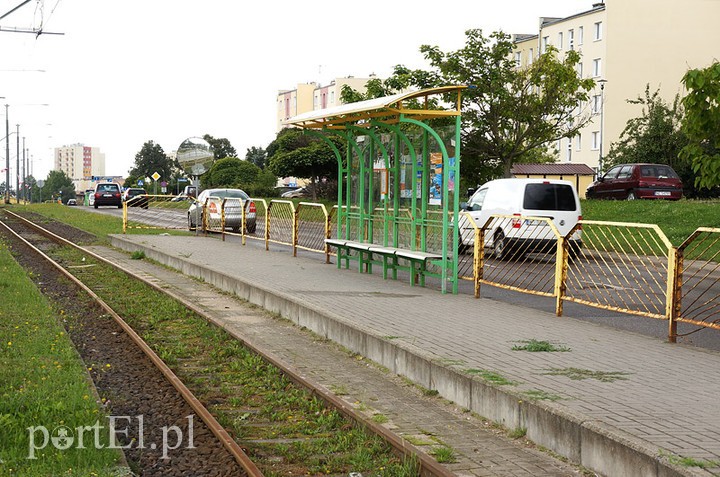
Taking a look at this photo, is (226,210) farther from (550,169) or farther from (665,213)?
(550,169)

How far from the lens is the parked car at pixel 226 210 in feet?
90.9

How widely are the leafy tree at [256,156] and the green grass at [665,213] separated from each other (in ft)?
324

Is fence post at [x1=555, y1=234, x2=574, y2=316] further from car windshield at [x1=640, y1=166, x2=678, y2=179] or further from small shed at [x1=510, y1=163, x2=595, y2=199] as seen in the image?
small shed at [x1=510, y1=163, x2=595, y2=199]

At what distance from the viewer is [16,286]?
1578cm

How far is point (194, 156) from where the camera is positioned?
161 ft

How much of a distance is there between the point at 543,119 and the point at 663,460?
124ft

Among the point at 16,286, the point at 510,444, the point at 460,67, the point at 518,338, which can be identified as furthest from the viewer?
the point at 460,67

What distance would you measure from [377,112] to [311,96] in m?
123

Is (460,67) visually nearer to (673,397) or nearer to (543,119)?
(543,119)

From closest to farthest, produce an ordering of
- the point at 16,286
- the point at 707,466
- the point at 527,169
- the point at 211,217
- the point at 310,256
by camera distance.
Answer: the point at 707,466 → the point at 16,286 → the point at 310,256 → the point at 211,217 → the point at 527,169

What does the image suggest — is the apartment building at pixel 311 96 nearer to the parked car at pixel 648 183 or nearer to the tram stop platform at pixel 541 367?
the parked car at pixel 648 183

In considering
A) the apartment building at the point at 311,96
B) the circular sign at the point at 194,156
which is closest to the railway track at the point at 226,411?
the circular sign at the point at 194,156

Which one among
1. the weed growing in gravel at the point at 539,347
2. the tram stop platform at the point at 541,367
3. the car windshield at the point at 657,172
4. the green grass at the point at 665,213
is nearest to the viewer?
the tram stop platform at the point at 541,367

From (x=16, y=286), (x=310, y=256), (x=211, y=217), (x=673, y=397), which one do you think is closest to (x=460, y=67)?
(x=211, y=217)
